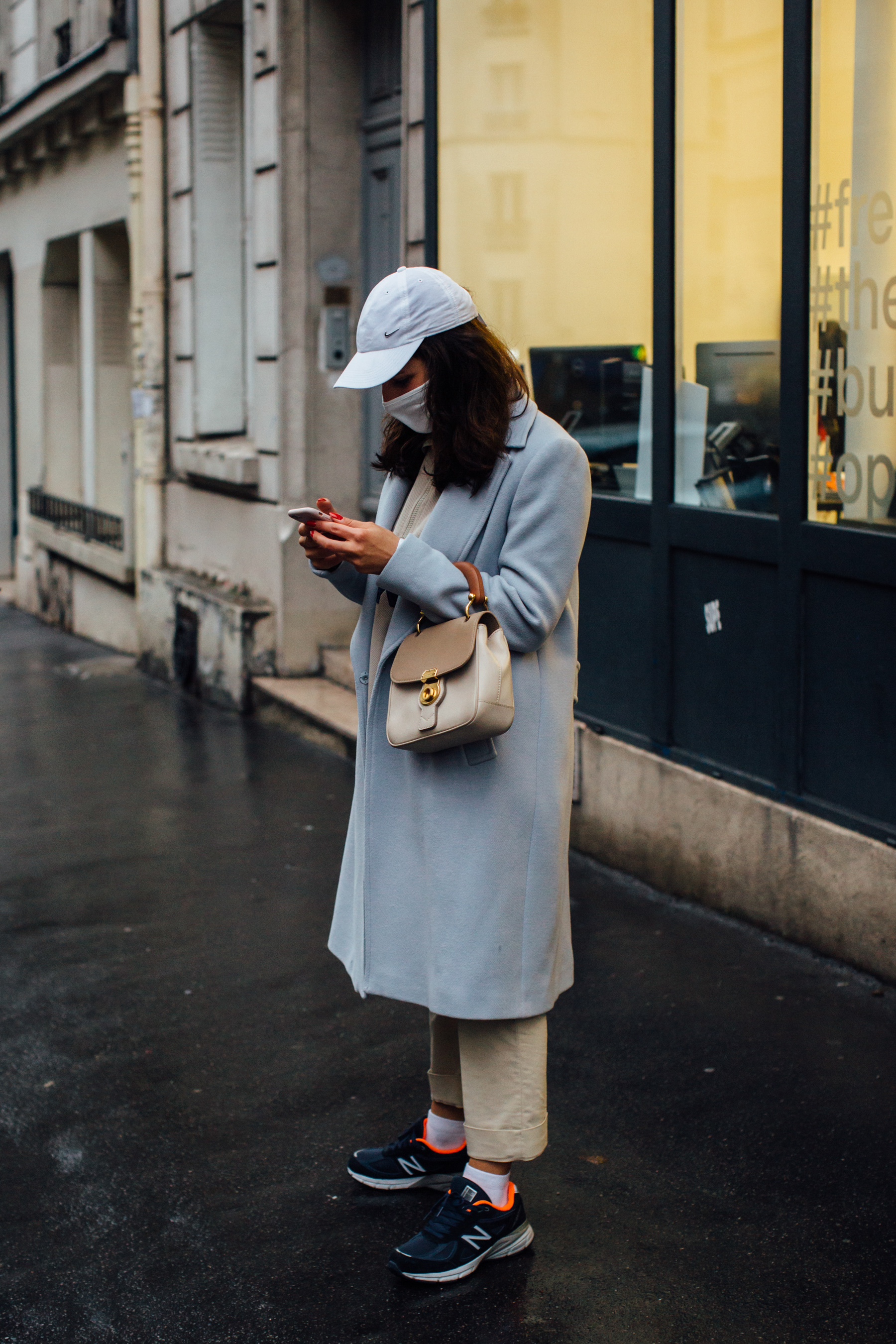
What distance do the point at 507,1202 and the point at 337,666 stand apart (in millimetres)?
5616

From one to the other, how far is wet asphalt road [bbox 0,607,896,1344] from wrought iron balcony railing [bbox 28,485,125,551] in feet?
21.3

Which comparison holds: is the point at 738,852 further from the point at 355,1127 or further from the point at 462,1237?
the point at 462,1237

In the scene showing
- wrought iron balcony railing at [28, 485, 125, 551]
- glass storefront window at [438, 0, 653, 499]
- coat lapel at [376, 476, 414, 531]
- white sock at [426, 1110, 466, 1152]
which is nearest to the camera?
coat lapel at [376, 476, 414, 531]

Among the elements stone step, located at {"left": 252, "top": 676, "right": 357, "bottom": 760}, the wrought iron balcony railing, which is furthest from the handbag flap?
the wrought iron balcony railing

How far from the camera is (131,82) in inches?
404

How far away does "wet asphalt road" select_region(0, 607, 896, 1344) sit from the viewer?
110 inches

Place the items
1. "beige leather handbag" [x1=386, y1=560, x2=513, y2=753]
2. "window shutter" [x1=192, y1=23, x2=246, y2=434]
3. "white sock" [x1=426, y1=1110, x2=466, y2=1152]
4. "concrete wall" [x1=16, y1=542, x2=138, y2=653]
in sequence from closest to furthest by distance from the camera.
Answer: "beige leather handbag" [x1=386, y1=560, x2=513, y2=753], "white sock" [x1=426, y1=1110, x2=466, y2=1152], "window shutter" [x1=192, y1=23, x2=246, y2=434], "concrete wall" [x1=16, y1=542, x2=138, y2=653]

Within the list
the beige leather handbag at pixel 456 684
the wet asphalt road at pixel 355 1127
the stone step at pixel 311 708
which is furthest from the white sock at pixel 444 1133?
the stone step at pixel 311 708

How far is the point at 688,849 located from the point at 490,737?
252cm

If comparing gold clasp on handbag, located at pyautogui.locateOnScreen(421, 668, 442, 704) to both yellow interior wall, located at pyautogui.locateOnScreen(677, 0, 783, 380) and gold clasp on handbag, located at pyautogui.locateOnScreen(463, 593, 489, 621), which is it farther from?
yellow interior wall, located at pyautogui.locateOnScreen(677, 0, 783, 380)

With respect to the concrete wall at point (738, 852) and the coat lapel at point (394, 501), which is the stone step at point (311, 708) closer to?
the concrete wall at point (738, 852)

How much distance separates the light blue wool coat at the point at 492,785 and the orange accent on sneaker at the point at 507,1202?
39 centimetres

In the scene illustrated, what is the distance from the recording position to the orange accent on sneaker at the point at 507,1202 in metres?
2.91

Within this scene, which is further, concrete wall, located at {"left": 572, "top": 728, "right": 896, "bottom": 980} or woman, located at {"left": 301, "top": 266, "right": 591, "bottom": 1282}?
concrete wall, located at {"left": 572, "top": 728, "right": 896, "bottom": 980}
